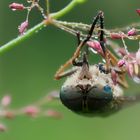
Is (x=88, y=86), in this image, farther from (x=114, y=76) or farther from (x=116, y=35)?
(x=116, y=35)

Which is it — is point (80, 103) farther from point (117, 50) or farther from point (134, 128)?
point (134, 128)

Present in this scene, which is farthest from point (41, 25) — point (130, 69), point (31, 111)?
point (31, 111)

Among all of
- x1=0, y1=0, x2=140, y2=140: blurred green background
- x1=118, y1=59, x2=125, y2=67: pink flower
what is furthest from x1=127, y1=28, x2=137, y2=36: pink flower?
x1=0, y1=0, x2=140, y2=140: blurred green background

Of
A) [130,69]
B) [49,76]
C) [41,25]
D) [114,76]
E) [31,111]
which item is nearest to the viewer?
[41,25]

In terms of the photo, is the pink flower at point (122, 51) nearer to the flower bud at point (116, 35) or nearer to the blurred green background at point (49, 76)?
the flower bud at point (116, 35)

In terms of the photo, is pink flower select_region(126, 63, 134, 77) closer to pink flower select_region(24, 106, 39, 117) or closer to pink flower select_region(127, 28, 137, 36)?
pink flower select_region(127, 28, 137, 36)

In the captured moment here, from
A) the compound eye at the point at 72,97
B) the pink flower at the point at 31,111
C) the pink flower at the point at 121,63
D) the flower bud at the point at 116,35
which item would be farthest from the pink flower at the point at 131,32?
the pink flower at the point at 31,111
